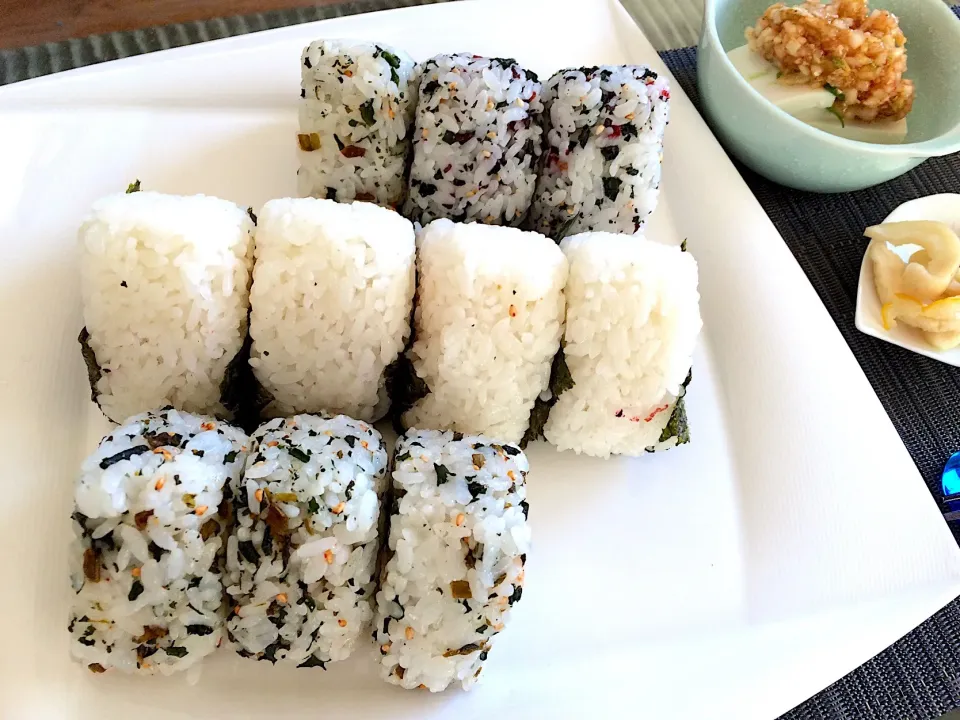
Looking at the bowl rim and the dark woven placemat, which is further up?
the bowl rim

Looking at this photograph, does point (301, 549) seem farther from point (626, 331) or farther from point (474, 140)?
point (474, 140)

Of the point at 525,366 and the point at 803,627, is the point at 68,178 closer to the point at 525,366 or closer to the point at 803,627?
the point at 525,366

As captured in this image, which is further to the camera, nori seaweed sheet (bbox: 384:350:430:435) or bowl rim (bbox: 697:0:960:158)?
bowl rim (bbox: 697:0:960:158)

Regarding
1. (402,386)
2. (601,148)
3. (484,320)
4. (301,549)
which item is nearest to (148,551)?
(301,549)

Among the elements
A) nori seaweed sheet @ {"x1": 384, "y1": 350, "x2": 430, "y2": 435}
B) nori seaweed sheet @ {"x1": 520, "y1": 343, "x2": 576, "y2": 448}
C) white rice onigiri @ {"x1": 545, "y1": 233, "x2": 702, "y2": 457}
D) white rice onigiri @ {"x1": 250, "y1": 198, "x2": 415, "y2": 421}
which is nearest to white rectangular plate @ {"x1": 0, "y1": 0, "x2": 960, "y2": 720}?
nori seaweed sheet @ {"x1": 520, "y1": 343, "x2": 576, "y2": 448}

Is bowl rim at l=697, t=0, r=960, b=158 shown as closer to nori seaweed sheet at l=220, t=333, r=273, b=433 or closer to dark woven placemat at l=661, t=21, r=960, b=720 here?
dark woven placemat at l=661, t=21, r=960, b=720

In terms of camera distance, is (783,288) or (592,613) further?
(783,288)

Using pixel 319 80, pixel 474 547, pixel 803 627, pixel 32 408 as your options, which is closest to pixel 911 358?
pixel 803 627
